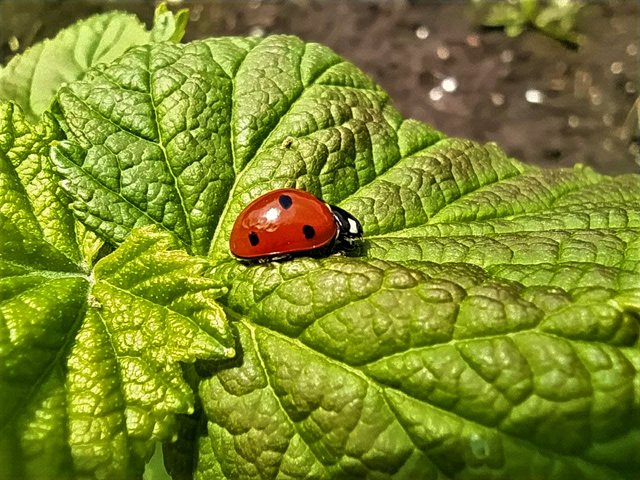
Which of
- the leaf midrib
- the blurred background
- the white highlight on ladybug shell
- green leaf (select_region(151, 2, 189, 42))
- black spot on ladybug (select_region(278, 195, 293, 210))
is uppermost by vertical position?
the blurred background

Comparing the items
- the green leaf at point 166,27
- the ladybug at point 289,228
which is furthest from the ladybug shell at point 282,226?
the green leaf at point 166,27

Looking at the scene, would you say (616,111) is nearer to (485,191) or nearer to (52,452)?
(485,191)

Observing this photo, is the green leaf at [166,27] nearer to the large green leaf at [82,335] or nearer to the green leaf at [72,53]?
the green leaf at [72,53]

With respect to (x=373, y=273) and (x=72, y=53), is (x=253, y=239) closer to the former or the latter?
(x=373, y=273)

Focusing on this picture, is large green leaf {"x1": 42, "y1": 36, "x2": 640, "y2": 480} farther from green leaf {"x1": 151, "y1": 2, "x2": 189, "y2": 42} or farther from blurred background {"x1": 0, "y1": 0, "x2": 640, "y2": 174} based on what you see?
blurred background {"x1": 0, "y1": 0, "x2": 640, "y2": 174}

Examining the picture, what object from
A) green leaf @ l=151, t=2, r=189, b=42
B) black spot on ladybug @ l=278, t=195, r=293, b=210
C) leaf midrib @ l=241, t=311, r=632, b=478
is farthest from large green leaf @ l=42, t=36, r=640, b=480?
green leaf @ l=151, t=2, r=189, b=42

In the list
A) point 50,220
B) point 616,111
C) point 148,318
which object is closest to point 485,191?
point 148,318
